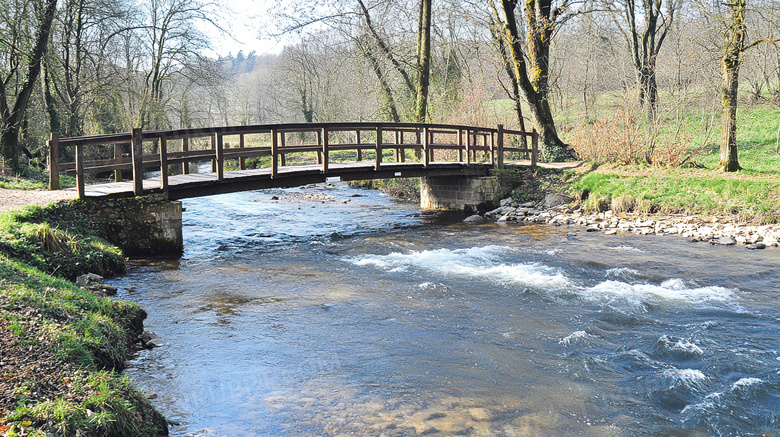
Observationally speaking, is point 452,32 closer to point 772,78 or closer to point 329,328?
point 329,328

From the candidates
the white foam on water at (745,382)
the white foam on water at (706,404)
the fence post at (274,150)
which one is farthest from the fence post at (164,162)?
the white foam on water at (745,382)

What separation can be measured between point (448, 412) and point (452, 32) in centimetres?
2103

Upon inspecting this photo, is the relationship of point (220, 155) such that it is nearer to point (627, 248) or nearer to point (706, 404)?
point (627, 248)

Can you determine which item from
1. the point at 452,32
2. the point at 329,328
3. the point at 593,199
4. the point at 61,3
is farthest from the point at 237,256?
the point at 61,3

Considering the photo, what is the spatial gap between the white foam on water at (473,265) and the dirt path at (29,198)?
5.57 metres

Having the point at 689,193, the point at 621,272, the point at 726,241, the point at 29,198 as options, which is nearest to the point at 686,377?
the point at 621,272

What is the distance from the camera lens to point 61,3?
907 inches

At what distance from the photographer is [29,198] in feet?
36.4

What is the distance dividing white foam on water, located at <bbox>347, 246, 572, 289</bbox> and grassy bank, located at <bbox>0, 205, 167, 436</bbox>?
17.0ft

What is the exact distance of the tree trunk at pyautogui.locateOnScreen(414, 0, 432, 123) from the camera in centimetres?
2225

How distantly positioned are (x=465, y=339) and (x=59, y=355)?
14.1 feet

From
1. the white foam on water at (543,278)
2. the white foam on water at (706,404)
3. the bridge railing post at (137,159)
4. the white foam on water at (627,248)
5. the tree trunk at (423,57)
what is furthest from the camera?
the tree trunk at (423,57)

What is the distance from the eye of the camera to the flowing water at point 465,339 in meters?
5.19

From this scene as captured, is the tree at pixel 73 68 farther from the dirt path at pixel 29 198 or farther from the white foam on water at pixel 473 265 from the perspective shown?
the white foam on water at pixel 473 265
